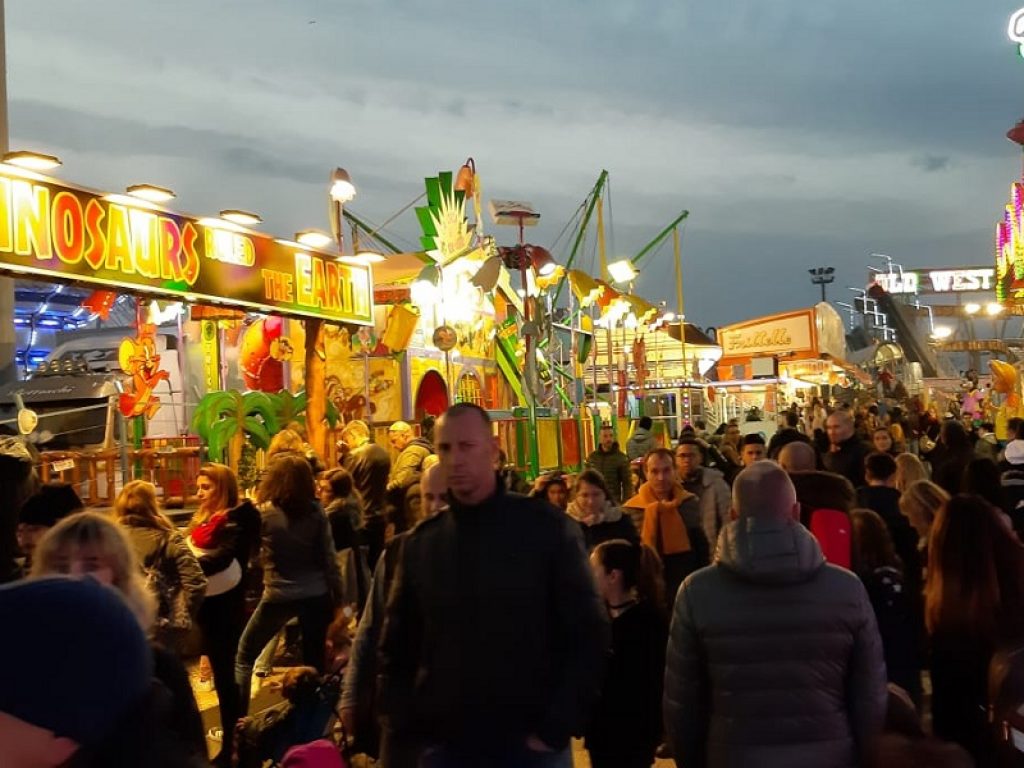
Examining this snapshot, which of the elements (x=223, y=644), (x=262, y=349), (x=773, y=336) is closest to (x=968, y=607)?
(x=223, y=644)

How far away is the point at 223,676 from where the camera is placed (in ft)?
23.5

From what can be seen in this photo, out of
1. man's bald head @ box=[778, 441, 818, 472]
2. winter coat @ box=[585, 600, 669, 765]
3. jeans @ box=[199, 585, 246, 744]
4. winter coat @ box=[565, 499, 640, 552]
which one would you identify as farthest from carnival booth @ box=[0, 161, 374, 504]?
winter coat @ box=[585, 600, 669, 765]

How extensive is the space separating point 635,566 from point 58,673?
3.49m

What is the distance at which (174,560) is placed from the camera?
622cm

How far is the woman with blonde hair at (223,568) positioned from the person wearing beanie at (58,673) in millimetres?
5549

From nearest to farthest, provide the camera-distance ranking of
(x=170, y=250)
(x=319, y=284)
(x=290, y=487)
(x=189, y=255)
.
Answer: (x=290, y=487)
(x=170, y=250)
(x=189, y=255)
(x=319, y=284)

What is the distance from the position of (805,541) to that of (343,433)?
480 inches

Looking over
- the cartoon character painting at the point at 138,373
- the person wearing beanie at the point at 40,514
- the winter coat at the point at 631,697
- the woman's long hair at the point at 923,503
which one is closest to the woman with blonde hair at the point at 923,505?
the woman's long hair at the point at 923,503

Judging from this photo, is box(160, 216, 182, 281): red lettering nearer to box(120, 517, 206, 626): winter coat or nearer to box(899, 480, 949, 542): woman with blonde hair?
box(120, 517, 206, 626): winter coat

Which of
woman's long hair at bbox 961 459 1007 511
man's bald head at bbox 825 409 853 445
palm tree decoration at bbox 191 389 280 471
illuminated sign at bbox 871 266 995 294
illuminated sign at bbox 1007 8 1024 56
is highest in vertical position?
illuminated sign at bbox 871 266 995 294

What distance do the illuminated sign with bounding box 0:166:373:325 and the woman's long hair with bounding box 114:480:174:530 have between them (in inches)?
127

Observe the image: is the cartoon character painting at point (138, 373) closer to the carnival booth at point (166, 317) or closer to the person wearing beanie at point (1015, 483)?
the carnival booth at point (166, 317)

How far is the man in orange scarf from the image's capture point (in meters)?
7.45

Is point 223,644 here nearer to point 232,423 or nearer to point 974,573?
point 974,573
